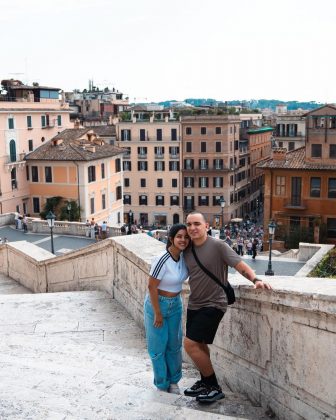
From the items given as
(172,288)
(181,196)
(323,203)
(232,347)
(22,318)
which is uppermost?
(172,288)

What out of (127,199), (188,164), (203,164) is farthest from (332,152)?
(127,199)

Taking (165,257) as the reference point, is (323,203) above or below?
below

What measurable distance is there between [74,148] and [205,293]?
141ft

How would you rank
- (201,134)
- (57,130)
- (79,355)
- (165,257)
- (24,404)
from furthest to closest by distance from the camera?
(201,134), (57,130), (79,355), (165,257), (24,404)

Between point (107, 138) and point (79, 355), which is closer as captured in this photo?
point (79, 355)

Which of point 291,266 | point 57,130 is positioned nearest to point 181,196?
point 57,130

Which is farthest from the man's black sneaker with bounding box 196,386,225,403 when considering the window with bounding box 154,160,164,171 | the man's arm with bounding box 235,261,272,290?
the window with bounding box 154,160,164,171

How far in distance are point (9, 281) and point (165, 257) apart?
12.5 m

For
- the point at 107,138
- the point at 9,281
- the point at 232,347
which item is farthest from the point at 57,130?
the point at 232,347

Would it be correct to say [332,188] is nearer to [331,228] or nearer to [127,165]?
[331,228]

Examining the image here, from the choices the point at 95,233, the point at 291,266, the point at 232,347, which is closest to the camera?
the point at 232,347

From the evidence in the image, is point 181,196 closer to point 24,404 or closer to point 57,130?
point 57,130

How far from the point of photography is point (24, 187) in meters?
49.3

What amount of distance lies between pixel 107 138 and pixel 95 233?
44228mm
